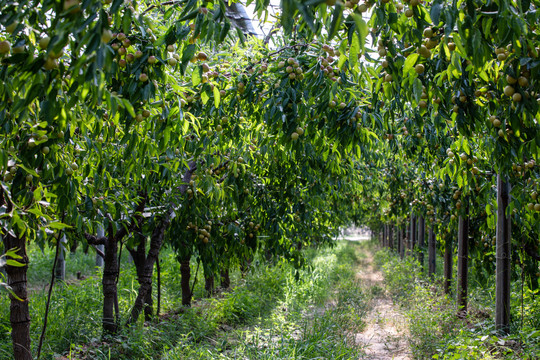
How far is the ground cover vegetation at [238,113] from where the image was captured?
1.46 m

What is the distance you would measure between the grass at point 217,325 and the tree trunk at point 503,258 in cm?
134

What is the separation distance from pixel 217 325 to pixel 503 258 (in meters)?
3.47

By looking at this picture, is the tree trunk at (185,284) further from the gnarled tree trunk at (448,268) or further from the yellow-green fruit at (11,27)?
the yellow-green fruit at (11,27)

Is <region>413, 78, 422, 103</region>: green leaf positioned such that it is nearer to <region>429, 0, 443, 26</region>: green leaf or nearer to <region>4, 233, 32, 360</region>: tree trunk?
<region>429, 0, 443, 26</region>: green leaf

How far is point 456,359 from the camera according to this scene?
3.14 m

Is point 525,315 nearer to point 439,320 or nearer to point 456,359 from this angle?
point 439,320

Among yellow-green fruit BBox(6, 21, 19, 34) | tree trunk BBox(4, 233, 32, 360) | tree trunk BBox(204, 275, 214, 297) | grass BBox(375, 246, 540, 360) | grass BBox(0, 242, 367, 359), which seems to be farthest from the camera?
tree trunk BBox(204, 275, 214, 297)

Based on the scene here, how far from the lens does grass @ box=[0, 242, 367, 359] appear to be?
13.1 feet

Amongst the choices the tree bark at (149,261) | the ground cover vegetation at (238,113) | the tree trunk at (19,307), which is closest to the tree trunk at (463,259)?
the ground cover vegetation at (238,113)

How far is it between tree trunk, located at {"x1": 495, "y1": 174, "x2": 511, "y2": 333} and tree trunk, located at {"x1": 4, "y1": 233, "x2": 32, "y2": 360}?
3681mm

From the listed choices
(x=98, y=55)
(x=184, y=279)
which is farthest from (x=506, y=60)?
(x=184, y=279)

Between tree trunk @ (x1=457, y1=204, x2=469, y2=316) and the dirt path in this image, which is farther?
tree trunk @ (x1=457, y1=204, x2=469, y2=316)

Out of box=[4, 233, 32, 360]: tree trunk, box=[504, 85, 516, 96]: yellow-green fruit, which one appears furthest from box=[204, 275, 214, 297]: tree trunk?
box=[504, 85, 516, 96]: yellow-green fruit

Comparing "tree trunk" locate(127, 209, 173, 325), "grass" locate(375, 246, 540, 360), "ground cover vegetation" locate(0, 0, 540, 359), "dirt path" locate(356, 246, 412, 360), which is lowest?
"dirt path" locate(356, 246, 412, 360)
